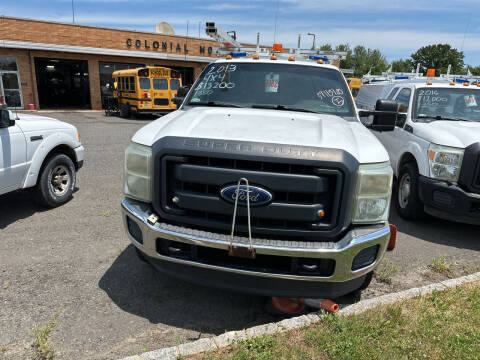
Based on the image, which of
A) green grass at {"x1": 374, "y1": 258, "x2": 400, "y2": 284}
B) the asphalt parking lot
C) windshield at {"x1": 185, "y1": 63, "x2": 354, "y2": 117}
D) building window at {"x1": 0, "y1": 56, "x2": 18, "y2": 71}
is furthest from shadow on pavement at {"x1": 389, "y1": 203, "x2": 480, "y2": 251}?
building window at {"x1": 0, "y1": 56, "x2": 18, "y2": 71}

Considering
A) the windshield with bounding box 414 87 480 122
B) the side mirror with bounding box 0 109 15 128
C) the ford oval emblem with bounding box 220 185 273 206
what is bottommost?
the ford oval emblem with bounding box 220 185 273 206

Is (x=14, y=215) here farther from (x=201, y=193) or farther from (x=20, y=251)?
(x=201, y=193)

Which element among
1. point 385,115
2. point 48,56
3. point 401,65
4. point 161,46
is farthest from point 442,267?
point 401,65

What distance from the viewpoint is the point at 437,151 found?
4816mm

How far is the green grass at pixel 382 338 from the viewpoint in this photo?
8.23 feet

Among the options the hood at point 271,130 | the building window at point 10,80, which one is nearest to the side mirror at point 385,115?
the hood at point 271,130

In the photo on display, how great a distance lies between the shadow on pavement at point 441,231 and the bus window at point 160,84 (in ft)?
48.8

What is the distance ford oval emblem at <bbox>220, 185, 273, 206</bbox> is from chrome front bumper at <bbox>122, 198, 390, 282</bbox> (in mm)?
278

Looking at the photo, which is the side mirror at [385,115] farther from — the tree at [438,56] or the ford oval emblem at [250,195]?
Answer: the tree at [438,56]

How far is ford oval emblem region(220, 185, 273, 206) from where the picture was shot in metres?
2.53

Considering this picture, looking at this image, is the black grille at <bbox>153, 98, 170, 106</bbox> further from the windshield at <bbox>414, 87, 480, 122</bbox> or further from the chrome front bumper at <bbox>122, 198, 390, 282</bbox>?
the chrome front bumper at <bbox>122, 198, 390, 282</bbox>

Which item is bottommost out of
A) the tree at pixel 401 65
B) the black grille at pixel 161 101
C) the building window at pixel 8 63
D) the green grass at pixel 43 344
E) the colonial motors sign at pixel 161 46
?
the green grass at pixel 43 344

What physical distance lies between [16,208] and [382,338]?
5.17m

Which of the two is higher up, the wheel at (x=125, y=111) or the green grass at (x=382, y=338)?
the wheel at (x=125, y=111)
